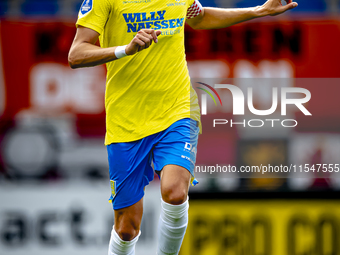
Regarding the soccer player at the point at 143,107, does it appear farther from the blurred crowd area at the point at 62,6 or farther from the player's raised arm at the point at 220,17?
the blurred crowd area at the point at 62,6

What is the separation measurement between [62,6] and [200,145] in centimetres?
226

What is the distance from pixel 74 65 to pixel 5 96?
9.33 ft

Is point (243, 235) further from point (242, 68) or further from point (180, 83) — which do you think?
point (180, 83)

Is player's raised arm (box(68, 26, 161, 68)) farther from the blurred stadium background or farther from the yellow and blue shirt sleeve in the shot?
the blurred stadium background

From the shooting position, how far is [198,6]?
2984 millimetres

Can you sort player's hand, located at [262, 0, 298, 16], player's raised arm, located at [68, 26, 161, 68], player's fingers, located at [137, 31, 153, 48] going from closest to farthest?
player's fingers, located at [137, 31, 153, 48]
player's raised arm, located at [68, 26, 161, 68]
player's hand, located at [262, 0, 298, 16]

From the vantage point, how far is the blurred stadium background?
186 inches

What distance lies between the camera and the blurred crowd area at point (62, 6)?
494cm

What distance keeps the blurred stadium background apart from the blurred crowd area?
0.01 meters

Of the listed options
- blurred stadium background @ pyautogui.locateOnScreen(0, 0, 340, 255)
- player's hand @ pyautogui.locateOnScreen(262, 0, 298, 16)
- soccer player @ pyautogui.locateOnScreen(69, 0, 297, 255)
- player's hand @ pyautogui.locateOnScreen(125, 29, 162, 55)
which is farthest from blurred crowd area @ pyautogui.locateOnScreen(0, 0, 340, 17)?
player's hand @ pyautogui.locateOnScreen(125, 29, 162, 55)

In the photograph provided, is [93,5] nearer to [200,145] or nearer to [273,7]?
[273,7]

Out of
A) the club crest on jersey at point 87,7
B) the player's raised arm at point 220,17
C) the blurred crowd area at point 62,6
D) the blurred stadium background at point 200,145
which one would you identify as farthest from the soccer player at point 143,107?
the blurred crowd area at point 62,6

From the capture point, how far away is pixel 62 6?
16.4 ft

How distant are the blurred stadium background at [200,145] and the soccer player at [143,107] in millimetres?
2085
